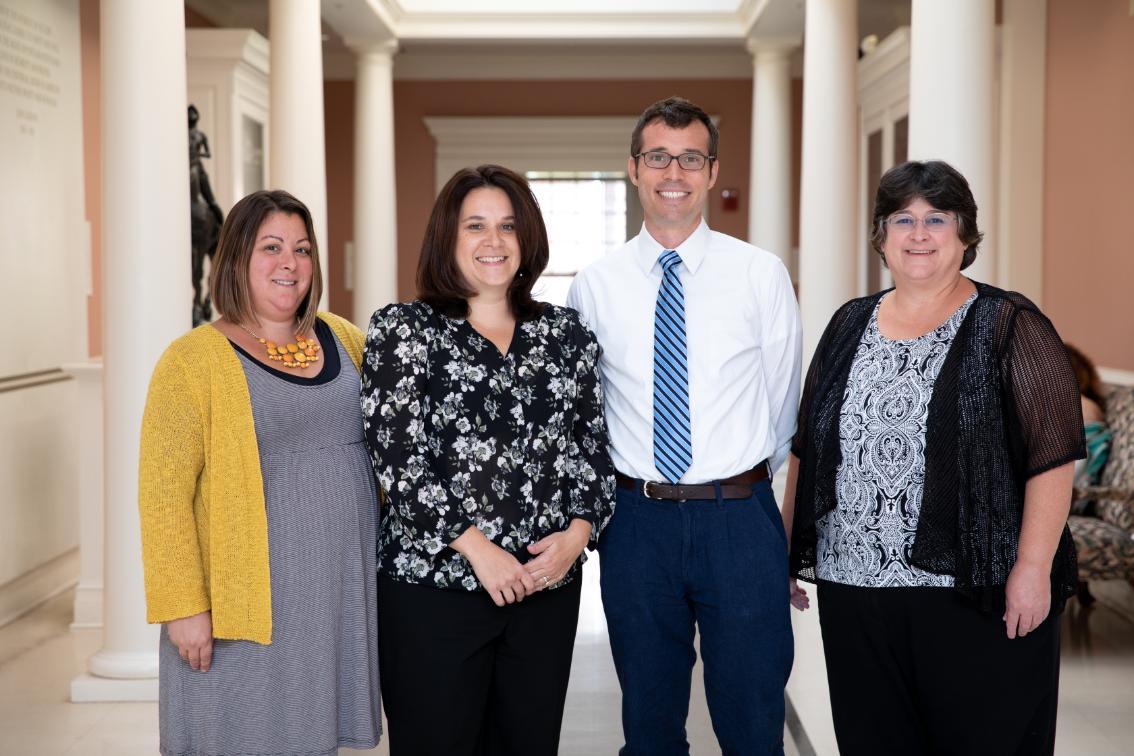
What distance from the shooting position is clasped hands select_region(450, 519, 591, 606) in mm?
2264

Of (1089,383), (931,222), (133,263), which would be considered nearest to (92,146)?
(133,263)

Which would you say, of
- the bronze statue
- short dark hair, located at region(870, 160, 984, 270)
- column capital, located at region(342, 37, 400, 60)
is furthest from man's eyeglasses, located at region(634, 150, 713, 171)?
column capital, located at region(342, 37, 400, 60)

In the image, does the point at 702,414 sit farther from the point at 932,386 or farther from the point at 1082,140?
the point at 1082,140

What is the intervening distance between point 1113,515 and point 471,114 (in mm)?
8238

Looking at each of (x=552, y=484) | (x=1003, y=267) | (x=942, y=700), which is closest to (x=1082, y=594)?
(x=1003, y=267)

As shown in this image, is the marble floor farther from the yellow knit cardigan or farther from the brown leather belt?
the yellow knit cardigan

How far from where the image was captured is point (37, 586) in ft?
18.9

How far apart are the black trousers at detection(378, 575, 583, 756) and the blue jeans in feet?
0.57

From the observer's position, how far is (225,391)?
7.39 ft

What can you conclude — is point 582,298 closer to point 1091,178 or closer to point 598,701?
point 598,701

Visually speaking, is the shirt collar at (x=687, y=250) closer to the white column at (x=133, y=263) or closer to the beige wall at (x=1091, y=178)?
the white column at (x=133, y=263)

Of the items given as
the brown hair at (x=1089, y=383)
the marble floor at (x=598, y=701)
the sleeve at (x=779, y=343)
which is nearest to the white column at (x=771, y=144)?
the brown hair at (x=1089, y=383)

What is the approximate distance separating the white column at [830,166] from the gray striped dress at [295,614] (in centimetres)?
467

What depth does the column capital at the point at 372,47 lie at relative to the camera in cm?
936
